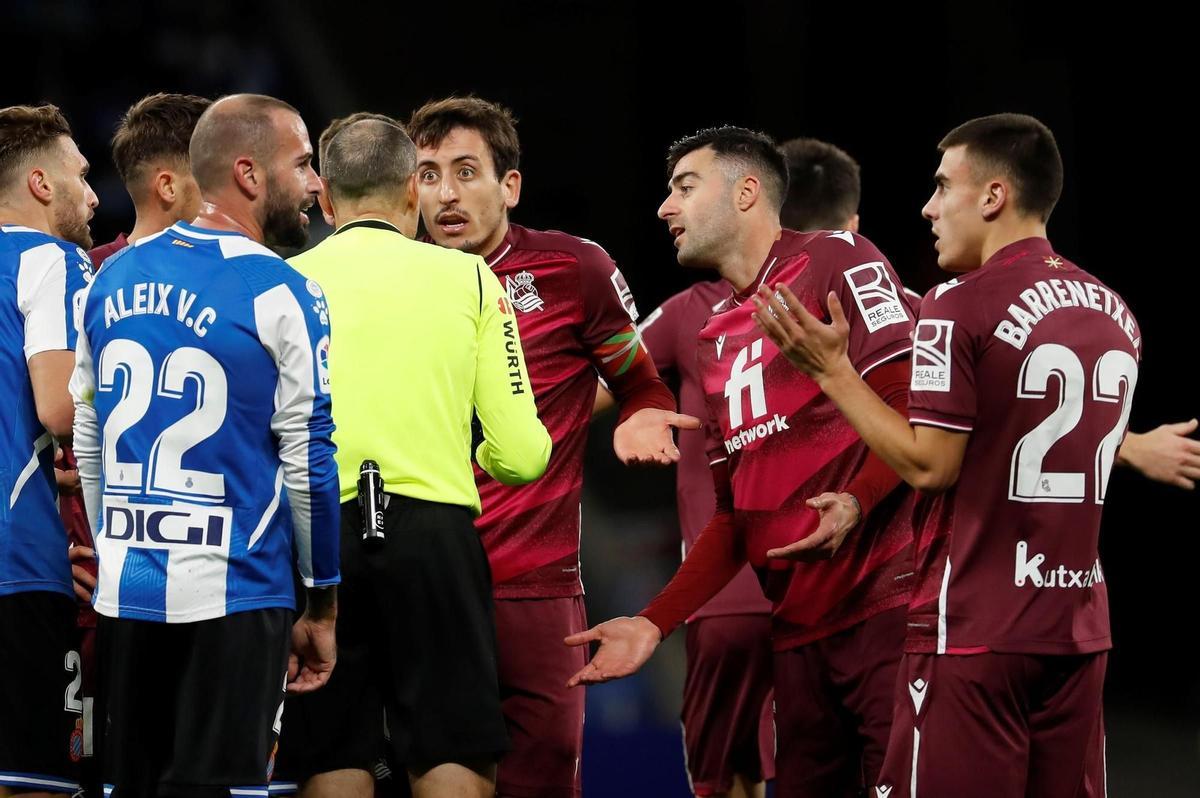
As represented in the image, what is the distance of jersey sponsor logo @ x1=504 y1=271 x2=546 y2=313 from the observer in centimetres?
454

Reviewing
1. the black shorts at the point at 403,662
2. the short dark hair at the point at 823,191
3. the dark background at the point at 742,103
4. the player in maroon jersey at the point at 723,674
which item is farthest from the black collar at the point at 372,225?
the dark background at the point at 742,103

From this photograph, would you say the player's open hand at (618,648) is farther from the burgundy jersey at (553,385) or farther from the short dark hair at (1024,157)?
the short dark hair at (1024,157)

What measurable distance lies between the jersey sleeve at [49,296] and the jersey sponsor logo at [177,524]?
0.85 m

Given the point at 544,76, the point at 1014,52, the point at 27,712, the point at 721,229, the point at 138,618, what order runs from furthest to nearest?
the point at 544,76 → the point at 1014,52 → the point at 721,229 → the point at 27,712 → the point at 138,618

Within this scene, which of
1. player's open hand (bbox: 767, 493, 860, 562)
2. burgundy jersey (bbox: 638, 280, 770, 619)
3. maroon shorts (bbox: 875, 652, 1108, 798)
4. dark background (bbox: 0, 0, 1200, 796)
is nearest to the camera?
maroon shorts (bbox: 875, 652, 1108, 798)

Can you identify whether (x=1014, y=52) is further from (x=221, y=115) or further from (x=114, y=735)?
(x=114, y=735)

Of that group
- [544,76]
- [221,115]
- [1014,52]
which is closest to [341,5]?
[544,76]

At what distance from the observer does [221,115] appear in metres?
3.42

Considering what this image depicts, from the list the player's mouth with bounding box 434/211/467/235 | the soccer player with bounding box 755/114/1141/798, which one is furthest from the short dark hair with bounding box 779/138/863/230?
the soccer player with bounding box 755/114/1141/798

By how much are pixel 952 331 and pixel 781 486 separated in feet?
2.96

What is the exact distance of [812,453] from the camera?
406cm

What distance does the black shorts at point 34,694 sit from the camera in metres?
3.73

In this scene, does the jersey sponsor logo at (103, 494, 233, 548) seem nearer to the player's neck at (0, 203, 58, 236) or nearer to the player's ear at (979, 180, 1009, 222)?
the player's neck at (0, 203, 58, 236)

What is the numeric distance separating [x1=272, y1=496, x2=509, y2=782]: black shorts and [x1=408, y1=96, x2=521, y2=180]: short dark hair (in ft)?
5.24
